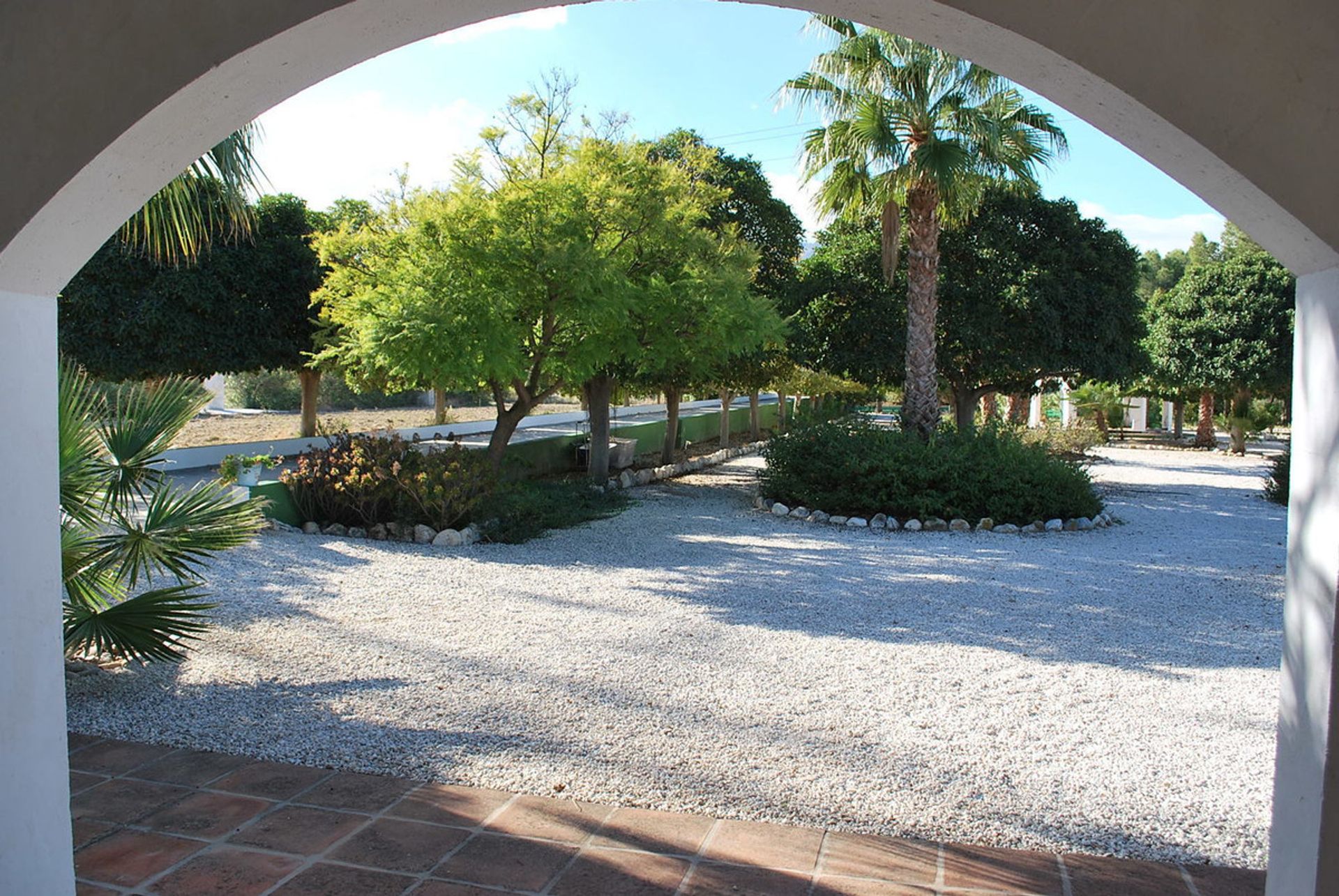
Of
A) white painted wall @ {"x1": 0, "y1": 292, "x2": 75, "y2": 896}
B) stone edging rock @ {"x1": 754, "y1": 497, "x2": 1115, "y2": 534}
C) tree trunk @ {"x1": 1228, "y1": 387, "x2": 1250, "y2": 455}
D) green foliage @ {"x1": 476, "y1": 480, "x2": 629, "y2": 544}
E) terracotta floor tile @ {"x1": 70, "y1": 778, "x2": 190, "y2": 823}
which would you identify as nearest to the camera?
white painted wall @ {"x1": 0, "y1": 292, "x2": 75, "y2": 896}

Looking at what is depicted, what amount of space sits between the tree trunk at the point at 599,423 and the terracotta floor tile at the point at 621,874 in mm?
12744

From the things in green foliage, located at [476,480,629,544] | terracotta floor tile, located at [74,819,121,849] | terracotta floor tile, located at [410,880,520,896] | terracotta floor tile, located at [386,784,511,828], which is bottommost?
terracotta floor tile, located at [386,784,511,828]

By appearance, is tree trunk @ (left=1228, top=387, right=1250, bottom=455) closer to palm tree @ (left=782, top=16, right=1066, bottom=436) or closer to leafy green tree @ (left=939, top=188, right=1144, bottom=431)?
leafy green tree @ (left=939, top=188, right=1144, bottom=431)

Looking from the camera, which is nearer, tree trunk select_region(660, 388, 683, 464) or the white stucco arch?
the white stucco arch

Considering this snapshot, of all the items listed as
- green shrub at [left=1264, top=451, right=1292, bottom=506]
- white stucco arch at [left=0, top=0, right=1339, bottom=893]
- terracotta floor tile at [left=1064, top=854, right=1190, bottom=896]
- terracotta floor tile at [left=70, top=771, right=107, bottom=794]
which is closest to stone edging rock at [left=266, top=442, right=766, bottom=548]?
terracotta floor tile at [left=70, top=771, right=107, bottom=794]

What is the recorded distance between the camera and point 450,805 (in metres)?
3.94

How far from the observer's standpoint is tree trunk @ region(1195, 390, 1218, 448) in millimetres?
26609

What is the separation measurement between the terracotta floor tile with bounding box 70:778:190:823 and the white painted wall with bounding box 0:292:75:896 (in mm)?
1138

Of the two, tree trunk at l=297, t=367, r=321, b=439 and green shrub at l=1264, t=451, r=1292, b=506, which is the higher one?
tree trunk at l=297, t=367, r=321, b=439

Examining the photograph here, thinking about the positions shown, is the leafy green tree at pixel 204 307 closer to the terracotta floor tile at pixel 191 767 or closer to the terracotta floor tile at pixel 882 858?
the terracotta floor tile at pixel 191 767

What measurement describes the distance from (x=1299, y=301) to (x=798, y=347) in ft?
54.7

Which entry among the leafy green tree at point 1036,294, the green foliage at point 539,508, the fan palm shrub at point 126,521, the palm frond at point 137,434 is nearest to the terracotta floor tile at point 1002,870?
the fan palm shrub at point 126,521

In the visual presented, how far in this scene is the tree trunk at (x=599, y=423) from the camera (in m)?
16.3

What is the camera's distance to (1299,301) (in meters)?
2.17
